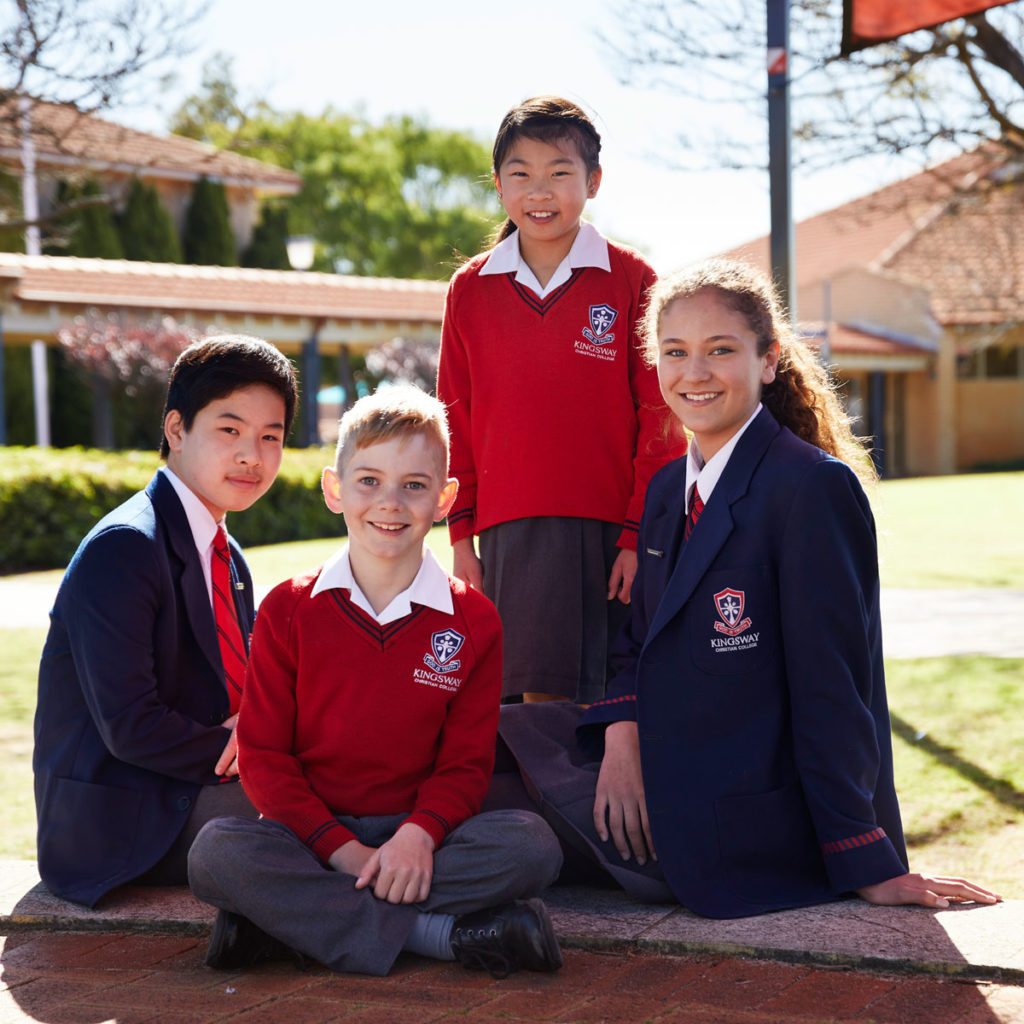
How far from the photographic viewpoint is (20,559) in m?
12.1

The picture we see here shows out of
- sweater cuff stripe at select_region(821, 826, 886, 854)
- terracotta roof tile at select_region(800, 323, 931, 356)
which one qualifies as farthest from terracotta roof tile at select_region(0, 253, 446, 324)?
sweater cuff stripe at select_region(821, 826, 886, 854)

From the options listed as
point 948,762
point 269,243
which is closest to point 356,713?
point 948,762

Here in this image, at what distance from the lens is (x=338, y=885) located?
269 cm

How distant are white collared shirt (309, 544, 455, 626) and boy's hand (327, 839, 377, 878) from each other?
48cm

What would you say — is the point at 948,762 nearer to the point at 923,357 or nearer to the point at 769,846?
the point at 769,846

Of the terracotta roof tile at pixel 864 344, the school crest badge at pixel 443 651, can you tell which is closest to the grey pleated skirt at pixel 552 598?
the school crest badge at pixel 443 651

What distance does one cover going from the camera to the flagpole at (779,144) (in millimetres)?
5582

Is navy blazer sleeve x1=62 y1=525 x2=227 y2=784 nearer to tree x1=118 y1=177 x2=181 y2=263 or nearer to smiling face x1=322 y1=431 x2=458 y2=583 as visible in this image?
smiling face x1=322 y1=431 x2=458 y2=583

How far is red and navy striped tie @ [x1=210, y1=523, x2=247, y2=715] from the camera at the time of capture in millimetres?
3304

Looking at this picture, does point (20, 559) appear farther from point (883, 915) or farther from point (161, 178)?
point (161, 178)

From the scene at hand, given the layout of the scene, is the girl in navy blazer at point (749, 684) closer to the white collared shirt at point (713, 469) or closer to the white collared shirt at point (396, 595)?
the white collared shirt at point (713, 469)

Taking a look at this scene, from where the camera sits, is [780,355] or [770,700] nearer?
[770,700]

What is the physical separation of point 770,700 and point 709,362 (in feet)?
2.55

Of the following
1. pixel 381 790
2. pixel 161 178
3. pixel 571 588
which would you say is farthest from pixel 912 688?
pixel 161 178
